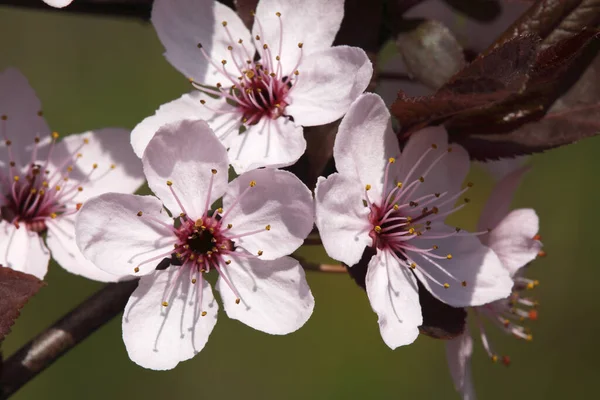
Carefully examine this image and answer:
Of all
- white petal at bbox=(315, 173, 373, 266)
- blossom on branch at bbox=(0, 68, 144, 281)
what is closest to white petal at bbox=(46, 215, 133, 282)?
blossom on branch at bbox=(0, 68, 144, 281)

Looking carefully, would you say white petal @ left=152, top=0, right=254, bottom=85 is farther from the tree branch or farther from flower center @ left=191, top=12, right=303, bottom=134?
the tree branch

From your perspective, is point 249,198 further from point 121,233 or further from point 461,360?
point 461,360

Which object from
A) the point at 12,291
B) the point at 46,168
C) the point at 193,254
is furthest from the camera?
the point at 46,168

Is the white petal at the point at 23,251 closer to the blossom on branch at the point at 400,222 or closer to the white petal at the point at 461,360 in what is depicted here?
the blossom on branch at the point at 400,222

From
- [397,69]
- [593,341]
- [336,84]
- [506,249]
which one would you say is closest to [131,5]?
[336,84]

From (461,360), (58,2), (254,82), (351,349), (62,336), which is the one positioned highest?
(58,2)

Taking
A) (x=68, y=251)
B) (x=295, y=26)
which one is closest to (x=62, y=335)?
(x=68, y=251)

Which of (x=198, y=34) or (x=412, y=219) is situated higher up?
(x=198, y=34)
